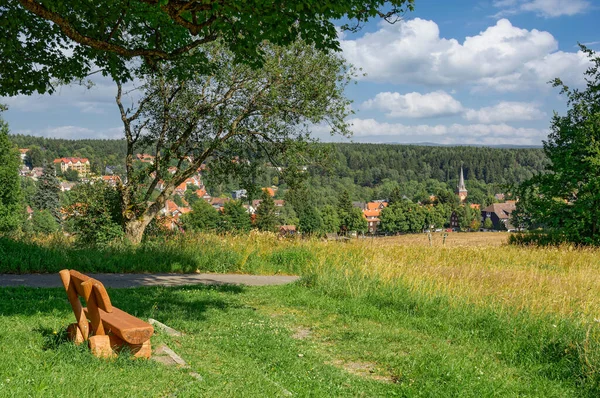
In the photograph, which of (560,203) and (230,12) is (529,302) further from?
(560,203)

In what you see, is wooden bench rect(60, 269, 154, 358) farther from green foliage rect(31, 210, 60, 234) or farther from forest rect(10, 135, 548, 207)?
forest rect(10, 135, 548, 207)

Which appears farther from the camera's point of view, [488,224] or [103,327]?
[488,224]

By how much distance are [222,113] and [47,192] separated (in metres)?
68.0

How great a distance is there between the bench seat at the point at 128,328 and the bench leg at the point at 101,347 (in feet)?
0.38

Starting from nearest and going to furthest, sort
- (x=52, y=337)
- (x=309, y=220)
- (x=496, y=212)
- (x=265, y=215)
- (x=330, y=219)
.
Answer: (x=52, y=337) → (x=265, y=215) → (x=309, y=220) → (x=330, y=219) → (x=496, y=212)

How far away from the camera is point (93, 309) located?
5449 mm

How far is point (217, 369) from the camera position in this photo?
5.50 meters

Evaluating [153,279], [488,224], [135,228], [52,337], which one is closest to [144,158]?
[135,228]

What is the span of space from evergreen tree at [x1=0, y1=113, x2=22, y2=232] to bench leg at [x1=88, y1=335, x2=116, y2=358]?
4318 cm

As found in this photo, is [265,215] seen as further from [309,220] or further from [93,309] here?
[93,309]

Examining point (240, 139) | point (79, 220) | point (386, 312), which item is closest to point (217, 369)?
point (386, 312)

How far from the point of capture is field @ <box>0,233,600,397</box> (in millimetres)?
4945

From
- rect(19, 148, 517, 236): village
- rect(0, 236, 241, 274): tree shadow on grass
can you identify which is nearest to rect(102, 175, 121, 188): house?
rect(19, 148, 517, 236): village

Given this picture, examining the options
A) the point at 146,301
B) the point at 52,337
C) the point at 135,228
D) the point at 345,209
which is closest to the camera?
the point at 52,337
